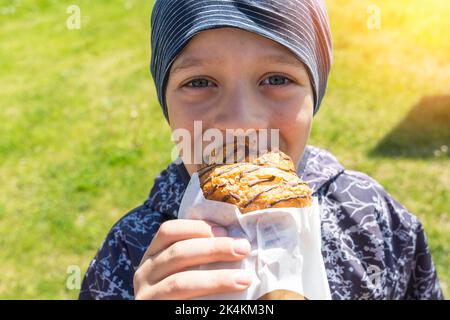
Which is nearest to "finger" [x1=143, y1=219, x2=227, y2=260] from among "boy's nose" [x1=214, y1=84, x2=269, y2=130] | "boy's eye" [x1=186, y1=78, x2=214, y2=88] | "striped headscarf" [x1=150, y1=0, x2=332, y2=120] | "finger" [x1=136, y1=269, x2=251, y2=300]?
"finger" [x1=136, y1=269, x2=251, y2=300]

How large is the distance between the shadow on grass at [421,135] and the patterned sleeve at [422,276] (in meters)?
3.81

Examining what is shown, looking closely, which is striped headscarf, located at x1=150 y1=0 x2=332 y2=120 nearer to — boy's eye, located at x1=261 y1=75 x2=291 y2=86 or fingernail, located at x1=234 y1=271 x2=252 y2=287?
boy's eye, located at x1=261 y1=75 x2=291 y2=86

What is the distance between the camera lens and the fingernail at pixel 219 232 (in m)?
1.46

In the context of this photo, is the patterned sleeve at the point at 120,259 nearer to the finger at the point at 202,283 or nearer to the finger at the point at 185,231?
the finger at the point at 185,231

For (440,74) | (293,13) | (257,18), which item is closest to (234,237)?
(257,18)

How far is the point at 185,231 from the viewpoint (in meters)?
1.49

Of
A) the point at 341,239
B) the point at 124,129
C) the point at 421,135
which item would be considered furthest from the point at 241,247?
the point at 124,129

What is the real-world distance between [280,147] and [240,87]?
0.29 m

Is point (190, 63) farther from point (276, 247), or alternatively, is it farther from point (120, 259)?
point (120, 259)

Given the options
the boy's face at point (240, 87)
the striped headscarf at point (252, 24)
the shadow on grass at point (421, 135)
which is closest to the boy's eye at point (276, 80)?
the boy's face at point (240, 87)

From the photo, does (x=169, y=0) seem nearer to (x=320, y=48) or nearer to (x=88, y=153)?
(x=320, y=48)

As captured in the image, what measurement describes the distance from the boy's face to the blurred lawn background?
324cm

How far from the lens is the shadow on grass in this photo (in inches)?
239
